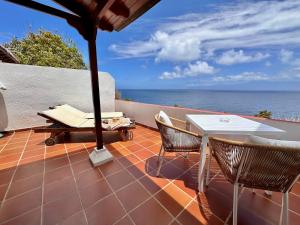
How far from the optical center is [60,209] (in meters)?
1.53

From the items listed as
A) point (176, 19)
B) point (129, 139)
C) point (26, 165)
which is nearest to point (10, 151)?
point (26, 165)

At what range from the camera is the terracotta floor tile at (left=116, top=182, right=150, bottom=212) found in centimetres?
161

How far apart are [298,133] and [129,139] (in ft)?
10.4

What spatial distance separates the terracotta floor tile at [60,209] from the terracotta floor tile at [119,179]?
446mm

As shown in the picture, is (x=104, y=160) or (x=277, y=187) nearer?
(x=277, y=187)

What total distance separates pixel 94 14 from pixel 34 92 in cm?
359

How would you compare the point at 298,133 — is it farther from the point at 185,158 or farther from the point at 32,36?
the point at 32,36

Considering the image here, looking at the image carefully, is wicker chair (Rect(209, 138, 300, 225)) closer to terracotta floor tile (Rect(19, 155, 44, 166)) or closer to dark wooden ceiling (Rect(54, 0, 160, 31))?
dark wooden ceiling (Rect(54, 0, 160, 31))

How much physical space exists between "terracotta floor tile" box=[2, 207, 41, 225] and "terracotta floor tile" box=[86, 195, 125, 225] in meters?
0.46

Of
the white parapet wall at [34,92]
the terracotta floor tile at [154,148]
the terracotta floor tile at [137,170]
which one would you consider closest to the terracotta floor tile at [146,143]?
the terracotta floor tile at [154,148]

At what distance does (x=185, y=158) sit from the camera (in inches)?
107

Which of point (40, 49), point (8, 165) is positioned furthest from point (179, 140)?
point (40, 49)

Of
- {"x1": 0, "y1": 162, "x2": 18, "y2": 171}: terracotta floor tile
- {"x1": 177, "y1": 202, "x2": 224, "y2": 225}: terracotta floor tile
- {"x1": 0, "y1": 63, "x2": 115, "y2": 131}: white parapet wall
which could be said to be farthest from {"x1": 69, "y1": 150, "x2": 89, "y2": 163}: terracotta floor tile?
{"x1": 0, "y1": 63, "x2": 115, "y2": 131}: white parapet wall

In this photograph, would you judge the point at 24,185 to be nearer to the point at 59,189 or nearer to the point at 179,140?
the point at 59,189
